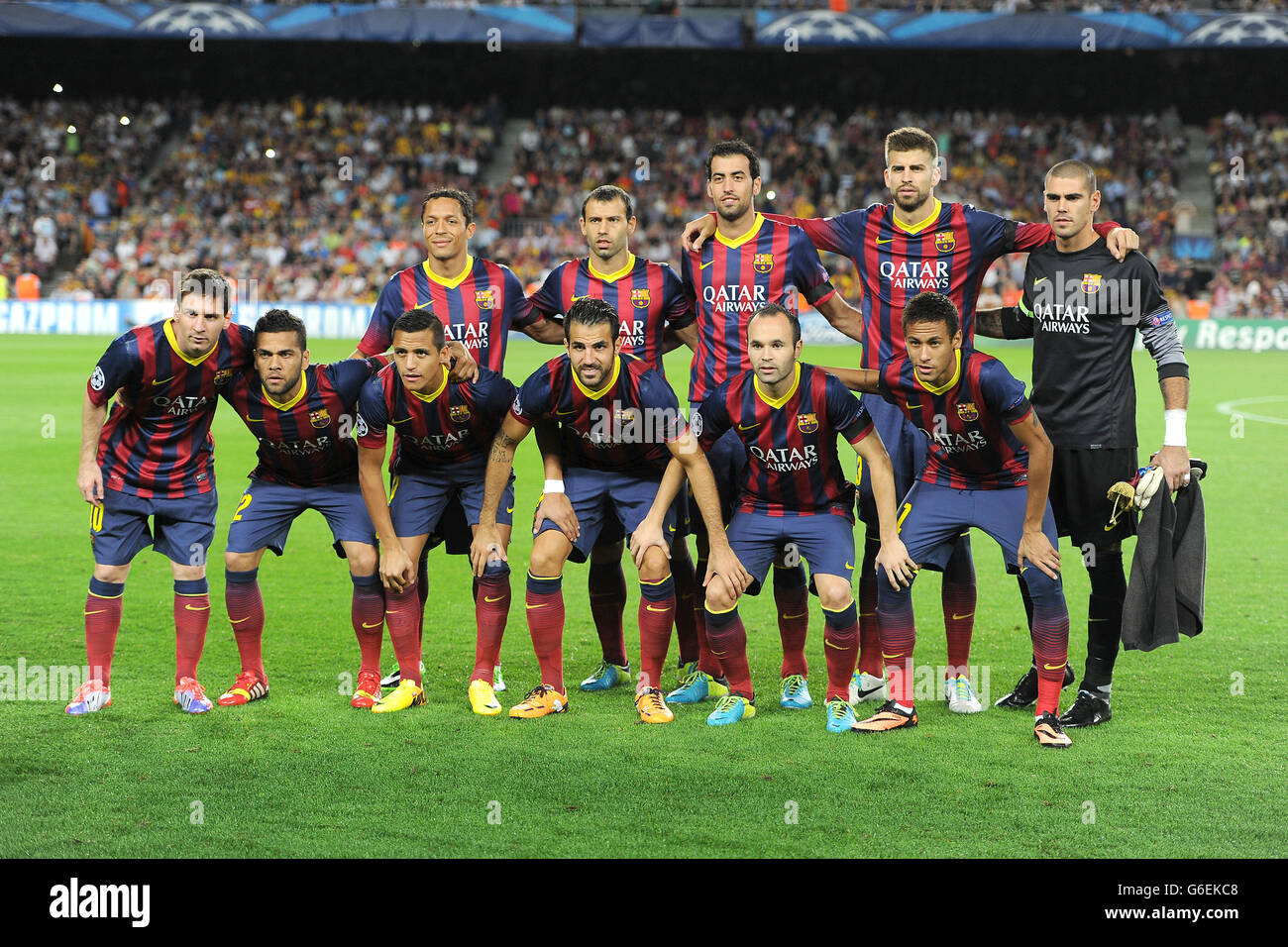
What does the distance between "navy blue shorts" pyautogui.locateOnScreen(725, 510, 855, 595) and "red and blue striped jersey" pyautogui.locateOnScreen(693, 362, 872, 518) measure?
0.05 m

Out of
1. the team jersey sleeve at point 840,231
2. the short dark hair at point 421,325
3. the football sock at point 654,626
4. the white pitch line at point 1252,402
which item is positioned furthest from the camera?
the white pitch line at point 1252,402

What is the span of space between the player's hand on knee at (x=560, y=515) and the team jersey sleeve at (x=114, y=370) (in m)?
1.88

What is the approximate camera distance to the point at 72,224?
31391 millimetres

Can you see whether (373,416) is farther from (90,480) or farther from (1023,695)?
(1023,695)

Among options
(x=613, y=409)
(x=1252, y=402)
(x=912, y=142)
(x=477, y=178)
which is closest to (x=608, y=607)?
(x=613, y=409)

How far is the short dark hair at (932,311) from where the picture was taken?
5230mm

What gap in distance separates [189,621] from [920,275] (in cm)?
371

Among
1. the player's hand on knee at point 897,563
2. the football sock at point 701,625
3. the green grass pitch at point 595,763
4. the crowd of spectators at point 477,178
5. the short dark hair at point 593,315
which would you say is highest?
the crowd of spectators at point 477,178

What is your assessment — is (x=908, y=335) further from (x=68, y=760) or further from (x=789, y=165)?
(x=789, y=165)

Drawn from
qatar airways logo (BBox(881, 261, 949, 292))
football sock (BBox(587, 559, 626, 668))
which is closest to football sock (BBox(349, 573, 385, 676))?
football sock (BBox(587, 559, 626, 668))

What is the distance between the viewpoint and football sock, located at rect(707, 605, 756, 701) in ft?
18.4

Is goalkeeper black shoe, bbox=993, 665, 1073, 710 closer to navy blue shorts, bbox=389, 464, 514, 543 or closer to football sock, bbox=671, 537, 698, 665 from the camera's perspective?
football sock, bbox=671, 537, 698, 665

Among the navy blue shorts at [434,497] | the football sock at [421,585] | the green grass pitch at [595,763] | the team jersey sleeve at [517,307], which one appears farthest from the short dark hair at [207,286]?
the green grass pitch at [595,763]

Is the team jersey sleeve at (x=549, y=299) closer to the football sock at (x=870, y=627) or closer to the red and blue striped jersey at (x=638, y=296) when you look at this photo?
the red and blue striped jersey at (x=638, y=296)
